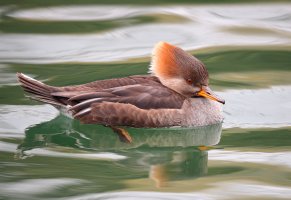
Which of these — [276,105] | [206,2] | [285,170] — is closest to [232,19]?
[206,2]

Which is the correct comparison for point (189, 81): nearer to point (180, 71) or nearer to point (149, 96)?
point (180, 71)

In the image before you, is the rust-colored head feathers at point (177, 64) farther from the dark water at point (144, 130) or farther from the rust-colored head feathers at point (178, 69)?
the dark water at point (144, 130)

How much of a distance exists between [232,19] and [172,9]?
81 cm

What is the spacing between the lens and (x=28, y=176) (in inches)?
274

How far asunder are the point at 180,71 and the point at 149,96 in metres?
0.40

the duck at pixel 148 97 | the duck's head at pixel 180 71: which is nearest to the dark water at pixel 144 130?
the duck at pixel 148 97

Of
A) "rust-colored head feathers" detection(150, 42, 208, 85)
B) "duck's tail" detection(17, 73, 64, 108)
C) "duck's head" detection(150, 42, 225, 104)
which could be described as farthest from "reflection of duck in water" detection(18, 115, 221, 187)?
"rust-colored head feathers" detection(150, 42, 208, 85)

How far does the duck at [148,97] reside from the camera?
8156mm

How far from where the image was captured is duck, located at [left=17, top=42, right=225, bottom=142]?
8.16m

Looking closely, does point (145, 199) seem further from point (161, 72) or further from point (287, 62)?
point (287, 62)

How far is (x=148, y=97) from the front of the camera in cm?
821

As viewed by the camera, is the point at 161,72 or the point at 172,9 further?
the point at 172,9

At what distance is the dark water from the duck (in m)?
0.12

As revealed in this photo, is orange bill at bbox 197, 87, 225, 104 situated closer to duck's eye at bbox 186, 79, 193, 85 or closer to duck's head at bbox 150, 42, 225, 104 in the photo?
duck's head at bbox 150, 42, 225, 104
